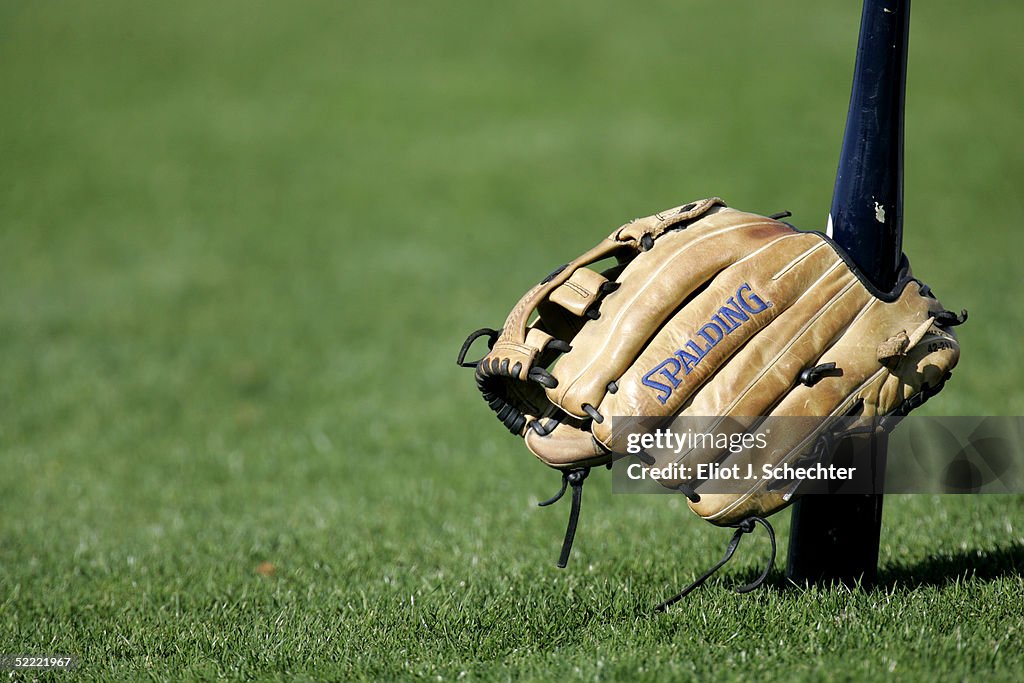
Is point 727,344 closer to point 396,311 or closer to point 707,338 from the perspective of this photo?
point 707,338

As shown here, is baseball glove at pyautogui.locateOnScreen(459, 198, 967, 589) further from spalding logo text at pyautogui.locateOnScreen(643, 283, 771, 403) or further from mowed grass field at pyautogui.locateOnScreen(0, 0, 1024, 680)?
mowed grass field at pyautogui.locateOnScreen(0, 0, 1024, 680)

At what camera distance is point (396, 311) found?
10.6 meters

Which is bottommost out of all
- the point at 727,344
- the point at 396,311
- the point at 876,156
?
the point at 396,311

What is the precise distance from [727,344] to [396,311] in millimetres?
7406

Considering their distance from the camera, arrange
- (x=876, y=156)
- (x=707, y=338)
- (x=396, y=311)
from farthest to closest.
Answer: (x=396, y=311), (x=876, y=156), (x=707, y=338)

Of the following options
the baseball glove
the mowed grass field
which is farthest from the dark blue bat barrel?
the mowed grass field

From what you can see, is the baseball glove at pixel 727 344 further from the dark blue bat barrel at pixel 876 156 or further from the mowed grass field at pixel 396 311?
the mowed grass field at pixel 396 311

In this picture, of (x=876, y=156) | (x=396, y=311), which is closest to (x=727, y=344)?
(x=876, y=156)

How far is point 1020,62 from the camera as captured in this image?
17062 millimetres

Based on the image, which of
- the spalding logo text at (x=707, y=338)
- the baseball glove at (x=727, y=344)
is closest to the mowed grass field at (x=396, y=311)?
the baseball glove at (x=727, y=344)

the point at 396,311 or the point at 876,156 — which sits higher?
the point at 876,156

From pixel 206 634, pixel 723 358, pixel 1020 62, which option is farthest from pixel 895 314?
pixel 1020 62

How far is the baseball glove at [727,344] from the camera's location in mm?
3396

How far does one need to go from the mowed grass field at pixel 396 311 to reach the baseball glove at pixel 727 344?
73 centimetres
